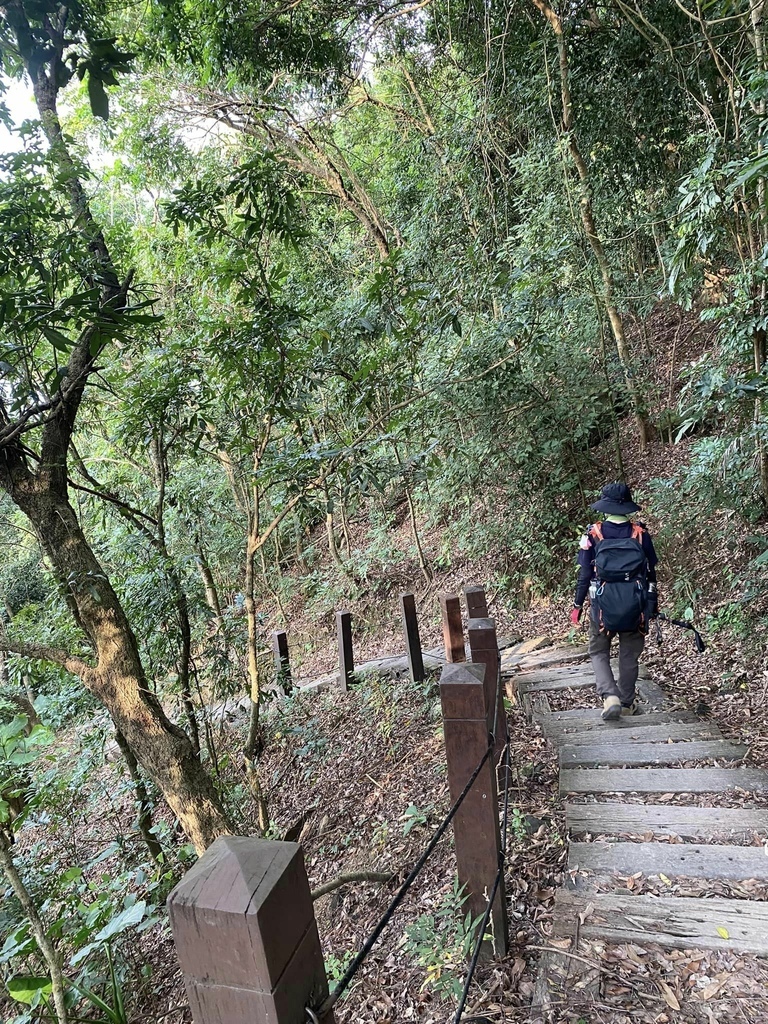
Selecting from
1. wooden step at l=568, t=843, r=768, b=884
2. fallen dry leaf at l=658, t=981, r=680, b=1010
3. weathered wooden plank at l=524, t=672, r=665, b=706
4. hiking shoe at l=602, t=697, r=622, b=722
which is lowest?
fallen dry leaf at l=658, t=981, r=680, b=1010

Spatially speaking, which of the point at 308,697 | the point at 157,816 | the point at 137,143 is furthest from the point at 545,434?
the point at 137,143

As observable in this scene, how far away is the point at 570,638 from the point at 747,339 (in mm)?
3322

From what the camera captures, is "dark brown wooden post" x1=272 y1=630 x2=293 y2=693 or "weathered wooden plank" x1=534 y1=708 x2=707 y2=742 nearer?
"weathered wooden plank" x1=534 y1=708 x2=707 y2=742

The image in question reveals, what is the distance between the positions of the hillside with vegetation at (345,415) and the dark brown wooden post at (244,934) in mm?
1659

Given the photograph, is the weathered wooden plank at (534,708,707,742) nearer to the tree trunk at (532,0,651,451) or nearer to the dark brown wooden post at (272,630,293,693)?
the dark brown wooden post at (272,630,293,693)

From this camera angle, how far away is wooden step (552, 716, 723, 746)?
3.57 meters

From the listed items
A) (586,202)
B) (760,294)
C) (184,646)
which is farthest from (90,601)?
(586,202)

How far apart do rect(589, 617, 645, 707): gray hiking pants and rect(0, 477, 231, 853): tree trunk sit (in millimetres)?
2735

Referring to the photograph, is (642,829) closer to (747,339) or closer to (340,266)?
(747,339)

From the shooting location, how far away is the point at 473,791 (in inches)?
88.7

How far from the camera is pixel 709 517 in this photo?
5828mm

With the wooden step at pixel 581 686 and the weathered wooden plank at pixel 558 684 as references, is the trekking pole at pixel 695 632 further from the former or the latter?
the weathered wooden plank at pixel 558 684

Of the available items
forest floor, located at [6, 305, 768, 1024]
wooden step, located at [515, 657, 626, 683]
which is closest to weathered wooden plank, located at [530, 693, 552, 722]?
forest floor, located at [6, 305, 768, 1024]

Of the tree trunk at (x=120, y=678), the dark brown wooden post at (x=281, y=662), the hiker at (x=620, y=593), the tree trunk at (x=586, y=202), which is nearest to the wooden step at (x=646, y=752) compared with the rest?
the hiker at (x=620, y=593)
